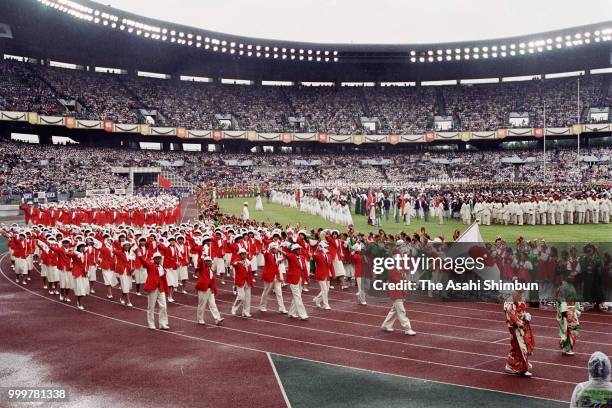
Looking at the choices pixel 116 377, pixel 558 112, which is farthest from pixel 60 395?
pixel 558 112

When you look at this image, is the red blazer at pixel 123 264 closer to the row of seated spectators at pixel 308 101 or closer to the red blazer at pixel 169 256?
the red blazer at pixel 169 256

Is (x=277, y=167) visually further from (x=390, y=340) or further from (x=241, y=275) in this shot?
(x=390, y=340)

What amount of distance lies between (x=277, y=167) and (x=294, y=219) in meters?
34.0

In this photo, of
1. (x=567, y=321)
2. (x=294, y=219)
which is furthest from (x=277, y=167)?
(x=567, y=321)

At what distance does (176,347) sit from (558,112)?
65703mm

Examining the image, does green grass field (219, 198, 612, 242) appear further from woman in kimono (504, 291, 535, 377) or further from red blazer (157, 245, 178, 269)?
woman in kimono (504, 291, 535, 377)

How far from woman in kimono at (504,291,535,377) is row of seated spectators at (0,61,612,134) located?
57197mm

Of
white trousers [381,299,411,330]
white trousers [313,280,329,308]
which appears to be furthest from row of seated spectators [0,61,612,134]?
white trousers [381,299,411,330]

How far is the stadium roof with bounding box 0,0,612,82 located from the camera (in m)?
56.8

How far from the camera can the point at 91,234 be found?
20281 mm

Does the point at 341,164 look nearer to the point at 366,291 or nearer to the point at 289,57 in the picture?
the point at 289,57

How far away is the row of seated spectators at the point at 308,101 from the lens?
6425 centimetres

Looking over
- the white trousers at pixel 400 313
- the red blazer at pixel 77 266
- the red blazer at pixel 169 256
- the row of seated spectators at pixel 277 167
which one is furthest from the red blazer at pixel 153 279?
the row of seated spectators at pixel 277 167

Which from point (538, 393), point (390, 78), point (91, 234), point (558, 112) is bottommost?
point (538, 393)
